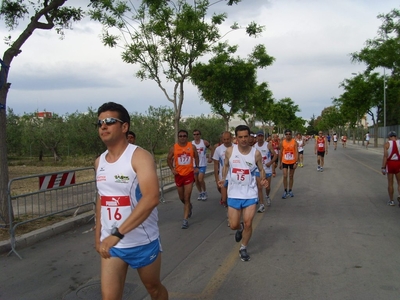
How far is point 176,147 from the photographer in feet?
27.9

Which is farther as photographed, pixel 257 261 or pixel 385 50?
pixel 385 50

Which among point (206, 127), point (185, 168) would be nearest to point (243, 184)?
point (185, 168)

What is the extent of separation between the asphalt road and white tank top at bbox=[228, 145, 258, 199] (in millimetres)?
900

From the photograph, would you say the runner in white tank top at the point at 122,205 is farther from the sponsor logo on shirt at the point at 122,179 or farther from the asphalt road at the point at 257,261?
the asphalt road at the point at 257,261

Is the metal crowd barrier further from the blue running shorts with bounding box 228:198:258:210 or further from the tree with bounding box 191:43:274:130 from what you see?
the tree with bounding box 191:43:274:130

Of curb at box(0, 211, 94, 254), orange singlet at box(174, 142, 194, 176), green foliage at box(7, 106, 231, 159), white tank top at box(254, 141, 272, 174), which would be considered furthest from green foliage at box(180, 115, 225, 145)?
curb at box(0, 211, 94, 254)

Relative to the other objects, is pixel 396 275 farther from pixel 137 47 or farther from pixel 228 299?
pixel 137 47

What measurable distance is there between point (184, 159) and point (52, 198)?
2.78m

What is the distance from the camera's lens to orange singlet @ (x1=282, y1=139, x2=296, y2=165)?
11000mm

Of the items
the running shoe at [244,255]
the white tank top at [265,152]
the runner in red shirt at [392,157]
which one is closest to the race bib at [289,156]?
the white tank top at [265,152]

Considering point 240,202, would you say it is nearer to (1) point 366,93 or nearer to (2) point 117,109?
(2) point 117,109

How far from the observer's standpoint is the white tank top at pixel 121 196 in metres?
2.89

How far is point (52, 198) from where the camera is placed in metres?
8.38

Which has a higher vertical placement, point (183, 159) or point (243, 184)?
point (183, 159)
